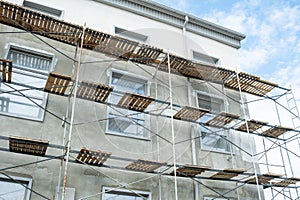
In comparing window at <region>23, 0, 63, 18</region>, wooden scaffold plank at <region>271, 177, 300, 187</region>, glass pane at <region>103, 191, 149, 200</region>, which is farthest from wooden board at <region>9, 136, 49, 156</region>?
wooden scaffold plank at <region>271, 177, 300, 187</region>

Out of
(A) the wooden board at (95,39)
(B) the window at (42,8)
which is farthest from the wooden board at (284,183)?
(B) the window at (42,8)

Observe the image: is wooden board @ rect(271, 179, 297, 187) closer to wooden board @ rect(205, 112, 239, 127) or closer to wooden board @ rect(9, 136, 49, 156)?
wooden board @ rect(205, 112, 239, 127)

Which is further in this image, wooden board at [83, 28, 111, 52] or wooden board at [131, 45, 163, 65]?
wooden board at [131, 45, 163, 65]

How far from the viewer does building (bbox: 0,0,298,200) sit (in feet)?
23.7

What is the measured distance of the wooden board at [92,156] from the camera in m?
6.82

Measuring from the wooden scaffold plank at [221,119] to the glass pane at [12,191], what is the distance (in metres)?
5.62

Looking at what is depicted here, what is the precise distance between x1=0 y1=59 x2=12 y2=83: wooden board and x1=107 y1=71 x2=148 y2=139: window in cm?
270

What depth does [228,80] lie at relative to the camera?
1088cm

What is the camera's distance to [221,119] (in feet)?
32.0

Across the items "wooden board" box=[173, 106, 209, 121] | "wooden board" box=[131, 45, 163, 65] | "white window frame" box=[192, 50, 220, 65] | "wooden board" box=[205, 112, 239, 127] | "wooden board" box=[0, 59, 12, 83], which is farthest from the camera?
"white window frame" box=[192, 50, 220, 65]

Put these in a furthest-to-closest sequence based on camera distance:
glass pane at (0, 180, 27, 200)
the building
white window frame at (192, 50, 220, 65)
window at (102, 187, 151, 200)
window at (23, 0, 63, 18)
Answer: white window frame at (192, 50, 220, 65) < window at (23, 0, 63, 18) < window at (102, 187, 151, 200) < the building < glass pane at (0, 180, 27, 200)

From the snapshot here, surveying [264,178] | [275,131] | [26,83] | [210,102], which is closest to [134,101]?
[26,83]

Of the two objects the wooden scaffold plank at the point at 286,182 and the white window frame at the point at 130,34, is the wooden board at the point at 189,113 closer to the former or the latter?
the white window frame at the point at 130,34

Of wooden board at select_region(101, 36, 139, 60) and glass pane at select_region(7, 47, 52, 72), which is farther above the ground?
wooden board at select_region(101, 36, 139, 60)
